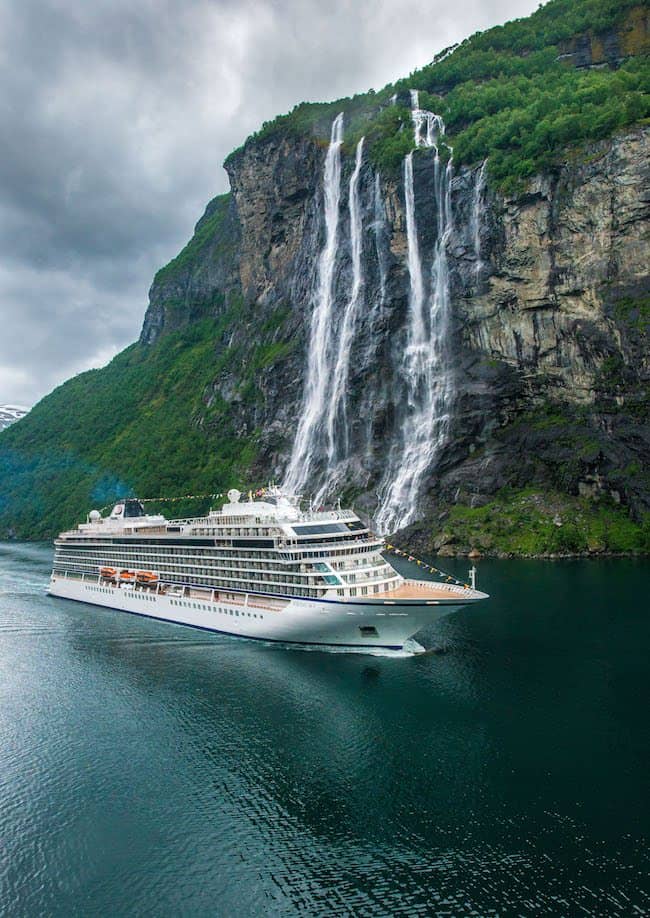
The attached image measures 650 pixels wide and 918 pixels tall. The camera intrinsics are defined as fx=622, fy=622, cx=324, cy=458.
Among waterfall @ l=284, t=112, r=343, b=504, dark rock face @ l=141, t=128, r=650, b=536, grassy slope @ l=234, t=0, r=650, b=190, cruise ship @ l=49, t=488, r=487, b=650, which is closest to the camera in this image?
cruise ship @ l=49, t=488, r=487, b=650

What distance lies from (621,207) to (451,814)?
315 feet

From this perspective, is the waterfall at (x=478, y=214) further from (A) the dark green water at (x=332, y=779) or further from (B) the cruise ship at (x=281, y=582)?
(A) the dark green water at (x=332, y=779)

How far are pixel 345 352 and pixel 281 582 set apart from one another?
286 ft

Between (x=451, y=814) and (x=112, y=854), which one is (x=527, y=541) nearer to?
(x=451, y=814)

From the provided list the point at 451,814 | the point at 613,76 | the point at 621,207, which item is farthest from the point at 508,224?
the point at 451,814

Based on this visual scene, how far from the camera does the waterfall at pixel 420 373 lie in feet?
351

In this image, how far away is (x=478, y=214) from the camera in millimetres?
111812

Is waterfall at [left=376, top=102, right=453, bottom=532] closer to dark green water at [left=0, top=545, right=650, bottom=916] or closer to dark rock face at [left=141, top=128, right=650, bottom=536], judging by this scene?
dark rock face at [left=141, top=128, right=650, bottom=536]

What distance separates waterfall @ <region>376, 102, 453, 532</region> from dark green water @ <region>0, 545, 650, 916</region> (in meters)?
58.1

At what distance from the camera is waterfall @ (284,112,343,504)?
12862 centimetres

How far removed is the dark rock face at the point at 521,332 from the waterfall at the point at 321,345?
299 centimetres

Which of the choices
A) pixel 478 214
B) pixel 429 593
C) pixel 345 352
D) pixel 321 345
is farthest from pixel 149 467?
pixel 429 593

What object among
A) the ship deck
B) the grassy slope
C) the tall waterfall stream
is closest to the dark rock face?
the tall waterfall stream

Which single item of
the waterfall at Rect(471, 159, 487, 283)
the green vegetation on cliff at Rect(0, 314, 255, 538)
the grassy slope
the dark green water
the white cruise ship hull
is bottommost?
the dark green water
